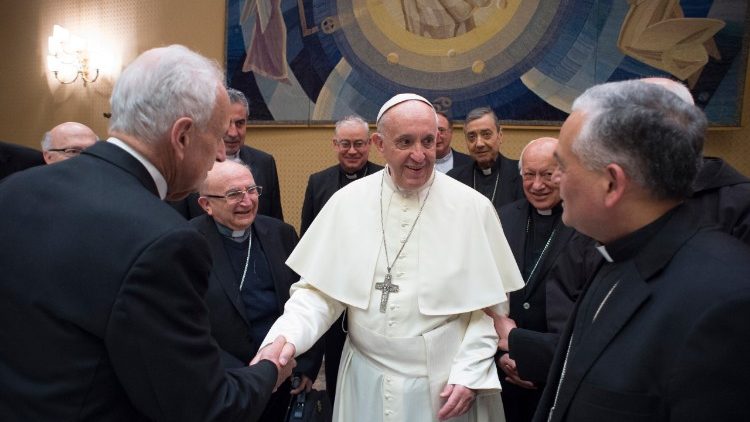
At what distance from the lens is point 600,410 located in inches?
51.1

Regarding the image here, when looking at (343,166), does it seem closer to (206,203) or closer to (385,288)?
(206,203)

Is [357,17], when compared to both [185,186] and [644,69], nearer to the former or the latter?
[644,69]

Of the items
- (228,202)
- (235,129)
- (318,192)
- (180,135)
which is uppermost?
(180,135)

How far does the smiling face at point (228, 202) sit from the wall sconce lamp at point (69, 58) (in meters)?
5.73

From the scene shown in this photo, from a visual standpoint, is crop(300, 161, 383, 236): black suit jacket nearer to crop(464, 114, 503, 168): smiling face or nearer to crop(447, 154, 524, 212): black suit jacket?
crop(447, 154, 524, 212): black suit jacket

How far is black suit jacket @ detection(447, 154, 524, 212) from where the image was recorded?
436 cm

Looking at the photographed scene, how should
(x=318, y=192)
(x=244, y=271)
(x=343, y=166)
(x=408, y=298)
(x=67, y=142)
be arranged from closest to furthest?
(x=408, y=298), (x=244, y=271), (x=67, y=142), (x=343, y=166), (x=318, y=192)

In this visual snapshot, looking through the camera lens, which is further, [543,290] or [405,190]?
[543,290]

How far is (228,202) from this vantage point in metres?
3.00

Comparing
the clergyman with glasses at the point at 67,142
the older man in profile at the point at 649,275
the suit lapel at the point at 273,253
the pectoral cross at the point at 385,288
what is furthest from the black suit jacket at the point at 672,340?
the clergyman with glasses at the point at 67,142

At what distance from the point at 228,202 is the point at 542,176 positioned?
1.48m

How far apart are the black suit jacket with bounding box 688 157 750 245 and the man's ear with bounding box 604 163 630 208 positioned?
0.71m

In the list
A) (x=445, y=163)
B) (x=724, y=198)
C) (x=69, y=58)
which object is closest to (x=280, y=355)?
(x=724, y=198)

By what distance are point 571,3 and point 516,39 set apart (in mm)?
524
